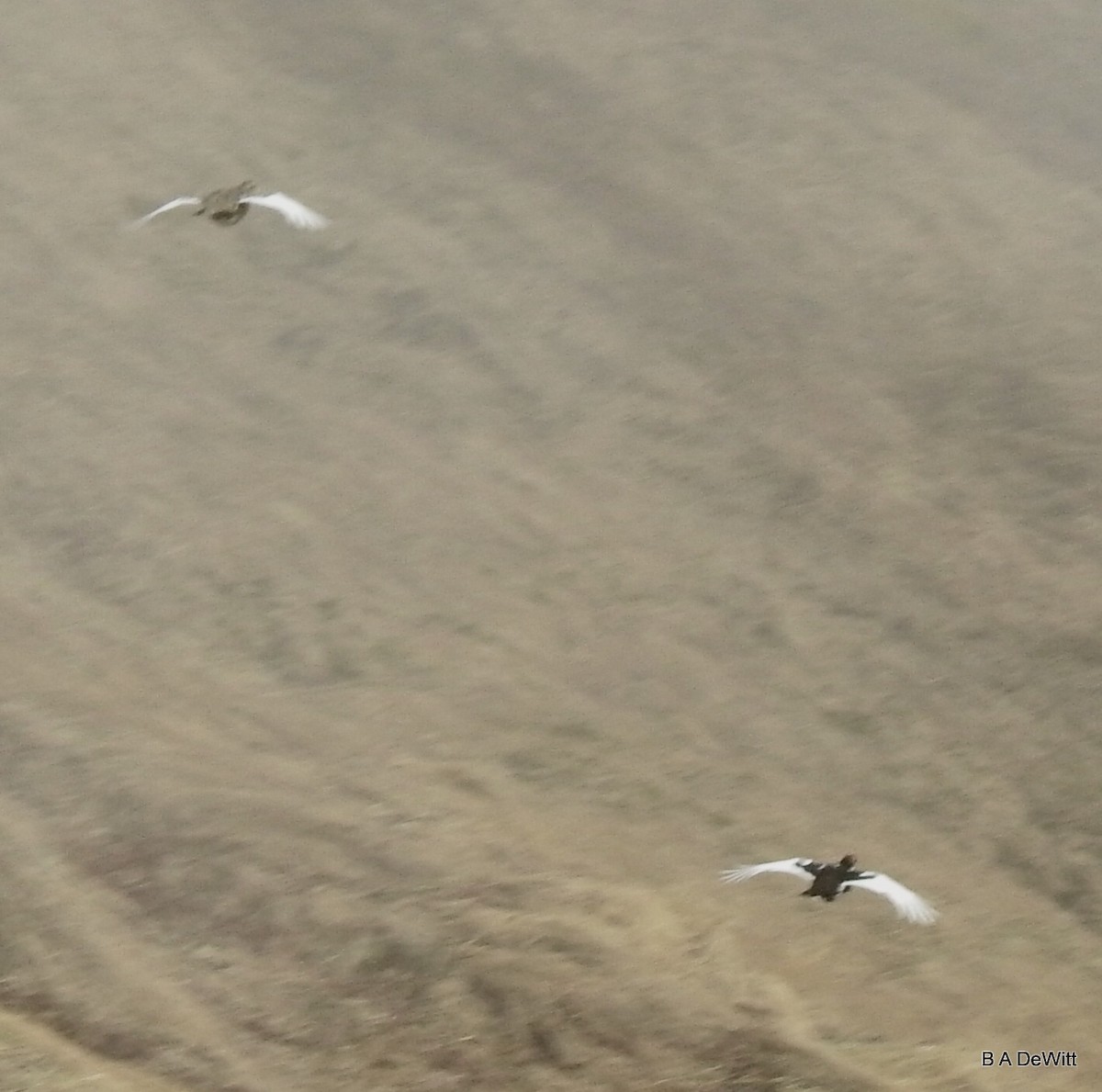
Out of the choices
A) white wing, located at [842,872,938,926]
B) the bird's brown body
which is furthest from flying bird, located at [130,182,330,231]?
white wing, located at [842,872,938,926]

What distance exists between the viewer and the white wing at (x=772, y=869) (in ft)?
13.9

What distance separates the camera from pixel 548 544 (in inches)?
231

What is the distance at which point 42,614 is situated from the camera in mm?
5152

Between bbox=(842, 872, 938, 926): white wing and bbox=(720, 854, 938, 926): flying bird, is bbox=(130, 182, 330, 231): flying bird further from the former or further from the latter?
bbox=(842, 872, 938, 926): white wing

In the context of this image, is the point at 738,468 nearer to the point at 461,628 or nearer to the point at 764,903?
the point at 461,628

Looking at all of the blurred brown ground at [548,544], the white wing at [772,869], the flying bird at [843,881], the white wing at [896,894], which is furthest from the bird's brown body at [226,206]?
the white wing at [896,894]

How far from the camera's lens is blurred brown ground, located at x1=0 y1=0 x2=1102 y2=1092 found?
4.02m

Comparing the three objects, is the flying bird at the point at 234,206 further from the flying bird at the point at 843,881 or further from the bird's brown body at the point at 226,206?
the flying bird at the point at 843,881

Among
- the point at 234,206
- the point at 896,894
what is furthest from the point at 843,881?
the point at 234,206

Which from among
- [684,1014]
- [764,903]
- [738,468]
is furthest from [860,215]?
[684,1014]

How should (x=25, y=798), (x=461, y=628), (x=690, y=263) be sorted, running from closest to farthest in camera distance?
(x=25, y=798)
(x=461, y=628)
(x=690, y=263)

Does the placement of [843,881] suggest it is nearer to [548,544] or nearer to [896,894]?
[896,894]

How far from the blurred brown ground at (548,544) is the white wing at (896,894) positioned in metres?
0.17

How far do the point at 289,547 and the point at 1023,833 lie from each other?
313 centimetres
